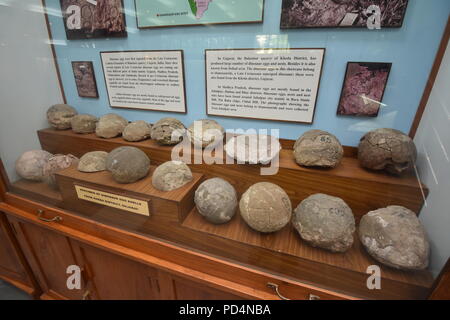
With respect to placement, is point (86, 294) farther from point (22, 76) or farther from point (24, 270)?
point (22, 76)

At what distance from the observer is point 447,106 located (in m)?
0.97

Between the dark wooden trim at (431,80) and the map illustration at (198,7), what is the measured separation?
Answer: 134 cm

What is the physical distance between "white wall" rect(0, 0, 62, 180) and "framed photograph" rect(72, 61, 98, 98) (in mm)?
261

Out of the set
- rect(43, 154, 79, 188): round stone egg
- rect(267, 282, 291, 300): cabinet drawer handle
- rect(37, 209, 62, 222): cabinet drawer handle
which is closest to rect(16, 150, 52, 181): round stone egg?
rect(43, 154, 79, 188): round stone egg

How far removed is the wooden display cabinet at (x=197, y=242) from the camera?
39.2 inches

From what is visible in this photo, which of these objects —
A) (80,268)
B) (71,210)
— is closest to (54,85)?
(71,210)

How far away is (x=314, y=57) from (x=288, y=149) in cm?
62

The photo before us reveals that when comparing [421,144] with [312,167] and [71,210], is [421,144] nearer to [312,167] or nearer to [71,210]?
[312,167]

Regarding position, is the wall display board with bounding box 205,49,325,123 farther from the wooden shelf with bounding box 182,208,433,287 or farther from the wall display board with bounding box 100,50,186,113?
the wooden shelf with bounding box 182,208,433,287

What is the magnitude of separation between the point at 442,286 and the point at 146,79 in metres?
2.11

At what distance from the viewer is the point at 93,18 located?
1.66 metres

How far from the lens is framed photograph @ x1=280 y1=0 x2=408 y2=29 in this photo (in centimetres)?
106

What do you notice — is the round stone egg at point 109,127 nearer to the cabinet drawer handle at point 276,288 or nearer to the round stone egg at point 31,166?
the round stone egg at point 31,166

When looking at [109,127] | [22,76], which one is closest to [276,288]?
[109,127]
